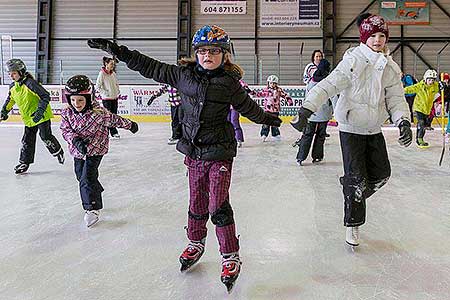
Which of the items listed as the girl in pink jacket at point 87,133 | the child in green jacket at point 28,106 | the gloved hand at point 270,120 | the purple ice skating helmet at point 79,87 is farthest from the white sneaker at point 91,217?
the child in green jacket at point 28,106

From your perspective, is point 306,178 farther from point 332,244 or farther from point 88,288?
point 88,288

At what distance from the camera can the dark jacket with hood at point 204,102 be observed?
6.10 ft

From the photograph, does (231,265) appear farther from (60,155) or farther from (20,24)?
(20,24)

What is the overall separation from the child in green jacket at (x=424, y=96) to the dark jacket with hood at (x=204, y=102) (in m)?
5.16

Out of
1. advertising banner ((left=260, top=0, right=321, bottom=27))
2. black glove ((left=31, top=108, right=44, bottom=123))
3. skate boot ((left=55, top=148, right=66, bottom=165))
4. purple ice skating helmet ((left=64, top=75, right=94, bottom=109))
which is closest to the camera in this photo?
purple ice skating helmet ((left=64, top=75, right=94, bottom=109))

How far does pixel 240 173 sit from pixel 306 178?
66 cm

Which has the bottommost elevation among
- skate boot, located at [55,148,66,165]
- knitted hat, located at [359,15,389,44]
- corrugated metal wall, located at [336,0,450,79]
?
skate boot, located at [55,148,66,165]

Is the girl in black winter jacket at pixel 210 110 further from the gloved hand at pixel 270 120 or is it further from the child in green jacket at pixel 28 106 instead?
the child in green jacket at pixel 28 106

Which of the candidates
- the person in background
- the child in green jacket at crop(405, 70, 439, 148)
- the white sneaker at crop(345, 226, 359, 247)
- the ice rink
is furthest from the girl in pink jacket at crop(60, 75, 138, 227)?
the child in green jacket at crop(405, 70, 439, 148)

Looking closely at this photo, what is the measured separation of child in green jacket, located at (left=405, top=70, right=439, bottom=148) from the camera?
250 inches

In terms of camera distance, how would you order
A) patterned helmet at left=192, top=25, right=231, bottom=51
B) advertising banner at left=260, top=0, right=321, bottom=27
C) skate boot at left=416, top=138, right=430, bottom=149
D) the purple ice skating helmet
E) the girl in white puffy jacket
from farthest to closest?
1. advertising banner at left=260, top=0, right=321, bottom=27
2. skate boot at left=416, top=138, right=430, bottom=149
3. the purple ice skating helmet
4. the girl in white puffy jacket
5. patterned helmet at left=192, top=25, right=231, bottom=51

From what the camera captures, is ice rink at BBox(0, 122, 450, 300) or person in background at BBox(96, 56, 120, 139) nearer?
ice rink at BBox(0, 122, 450, 300)

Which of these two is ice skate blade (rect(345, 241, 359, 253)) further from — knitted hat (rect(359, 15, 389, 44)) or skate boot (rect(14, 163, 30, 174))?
skate boot (rect(14, 163, 30, 174))

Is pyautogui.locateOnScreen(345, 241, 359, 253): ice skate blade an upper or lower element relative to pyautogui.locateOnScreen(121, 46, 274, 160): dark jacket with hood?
lower
